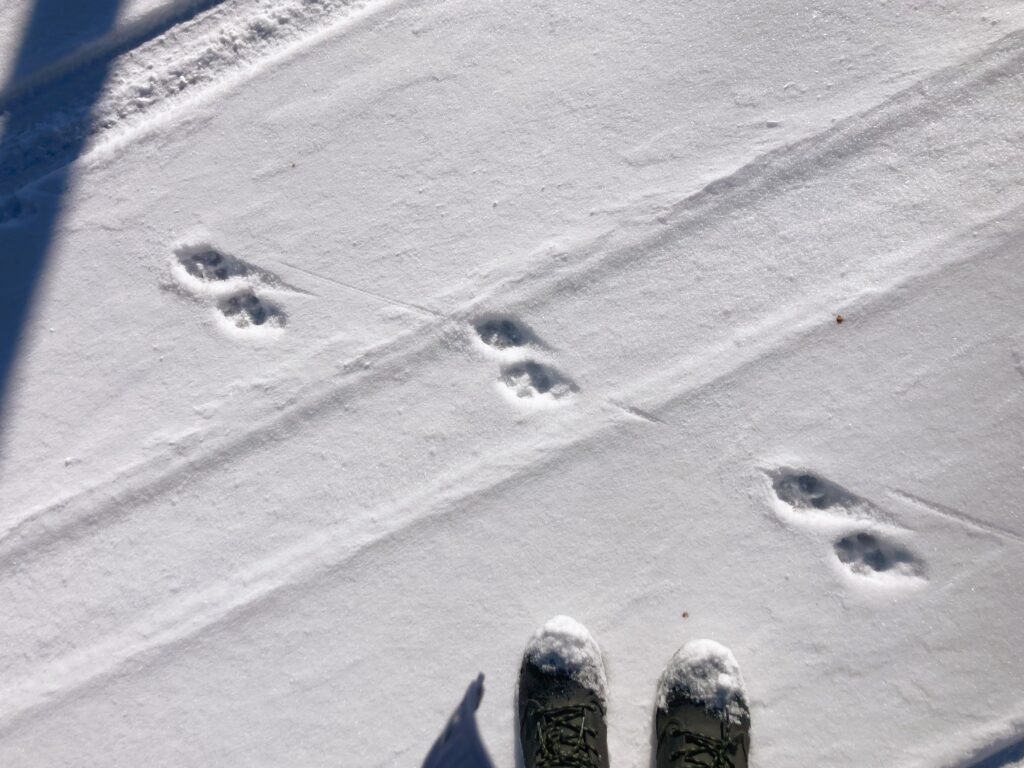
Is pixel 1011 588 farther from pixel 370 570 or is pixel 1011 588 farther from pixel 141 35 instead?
pixel 141 35

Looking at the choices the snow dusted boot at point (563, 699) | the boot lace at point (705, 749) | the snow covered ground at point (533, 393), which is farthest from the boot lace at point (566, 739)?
the boot lace at point (705, 749)

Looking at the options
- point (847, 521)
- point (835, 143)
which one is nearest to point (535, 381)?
point (847, 521)

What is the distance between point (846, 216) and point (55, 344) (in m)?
2.21

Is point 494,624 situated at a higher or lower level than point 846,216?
lower

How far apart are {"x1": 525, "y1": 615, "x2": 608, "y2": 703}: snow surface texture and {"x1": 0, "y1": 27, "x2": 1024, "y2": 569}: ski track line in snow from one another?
0.61 metres

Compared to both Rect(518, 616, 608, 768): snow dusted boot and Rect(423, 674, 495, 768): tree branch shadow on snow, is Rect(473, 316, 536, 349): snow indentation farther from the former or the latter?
Rect(423, 674, 495, 768): tree branch shadow on snow

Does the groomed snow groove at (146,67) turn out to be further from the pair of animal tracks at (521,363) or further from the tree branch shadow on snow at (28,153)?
the pair of animal tracks at (521,363)

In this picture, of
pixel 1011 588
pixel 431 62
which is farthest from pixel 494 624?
pixel 431 62

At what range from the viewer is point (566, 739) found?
1639mm

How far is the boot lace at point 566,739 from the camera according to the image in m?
1.63

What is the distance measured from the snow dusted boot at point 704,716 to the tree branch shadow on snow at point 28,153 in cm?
200

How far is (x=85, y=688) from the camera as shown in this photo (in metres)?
1.71

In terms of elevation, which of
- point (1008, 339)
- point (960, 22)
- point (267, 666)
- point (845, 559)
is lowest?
point (845, 559)

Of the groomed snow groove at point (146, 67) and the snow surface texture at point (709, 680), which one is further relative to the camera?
the groomed snow groove at point (146, 67)
